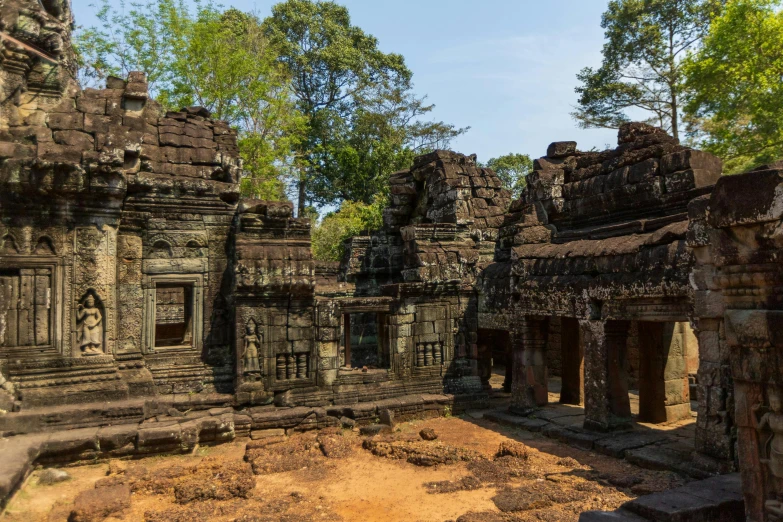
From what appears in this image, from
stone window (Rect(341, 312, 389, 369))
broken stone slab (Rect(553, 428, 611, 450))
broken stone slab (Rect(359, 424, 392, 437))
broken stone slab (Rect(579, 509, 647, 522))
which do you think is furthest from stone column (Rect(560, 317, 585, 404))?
broken stone slab (Rect(579, 509, 647, 522))

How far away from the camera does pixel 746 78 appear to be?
1698 cm

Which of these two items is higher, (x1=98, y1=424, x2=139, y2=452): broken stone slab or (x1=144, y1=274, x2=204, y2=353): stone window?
(x1=144, y1=274, x2=204, y2=353): stone window

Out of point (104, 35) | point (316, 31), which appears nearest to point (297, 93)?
point (316, 31)

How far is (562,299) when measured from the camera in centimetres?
830

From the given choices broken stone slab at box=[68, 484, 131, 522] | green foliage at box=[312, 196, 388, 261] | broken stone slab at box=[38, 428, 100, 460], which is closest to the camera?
broken stone slab at box=[68, 484, 131, 522]

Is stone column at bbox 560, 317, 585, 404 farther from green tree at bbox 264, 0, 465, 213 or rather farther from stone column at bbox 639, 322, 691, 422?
green tree at bbox 264, 0, 465, 213

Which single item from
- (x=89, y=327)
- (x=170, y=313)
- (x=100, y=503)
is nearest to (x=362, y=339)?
(x=170, y=313)

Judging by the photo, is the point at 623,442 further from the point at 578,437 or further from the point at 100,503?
the point at 100,503

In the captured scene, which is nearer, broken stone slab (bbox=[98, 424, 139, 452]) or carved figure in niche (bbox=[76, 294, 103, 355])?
broken stone slab (bbox=[98, 424, 139, 452])

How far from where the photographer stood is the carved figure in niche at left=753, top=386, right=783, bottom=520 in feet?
11.5

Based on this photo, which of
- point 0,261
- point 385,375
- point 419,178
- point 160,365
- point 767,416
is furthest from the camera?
point 419,178

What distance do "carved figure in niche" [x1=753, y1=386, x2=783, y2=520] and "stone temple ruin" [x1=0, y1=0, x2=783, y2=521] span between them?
2.49 metres

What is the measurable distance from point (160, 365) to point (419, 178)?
316 inches

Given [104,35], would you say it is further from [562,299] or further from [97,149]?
[562,299]
